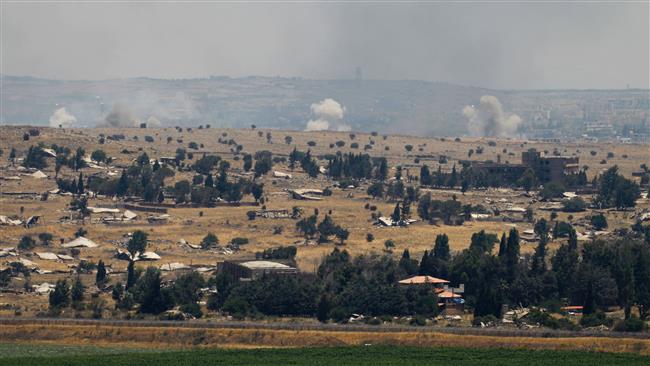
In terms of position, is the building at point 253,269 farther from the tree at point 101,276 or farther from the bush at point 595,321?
the bush at point 595,321

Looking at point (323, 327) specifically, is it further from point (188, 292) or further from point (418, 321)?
point (188, 292)

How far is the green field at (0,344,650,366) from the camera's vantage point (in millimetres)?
126312

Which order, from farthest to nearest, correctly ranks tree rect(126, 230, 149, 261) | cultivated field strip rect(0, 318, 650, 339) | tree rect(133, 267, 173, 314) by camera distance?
1. tree rect(126, 230, 149, 261)
2. tree rect(133, 267, 173, 314)
3. cultivated field strip rect(0, 318, 650, 339)

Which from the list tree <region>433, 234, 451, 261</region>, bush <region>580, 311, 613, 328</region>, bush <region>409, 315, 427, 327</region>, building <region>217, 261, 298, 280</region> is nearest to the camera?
bush <region>580, 311, 613, 328</region>

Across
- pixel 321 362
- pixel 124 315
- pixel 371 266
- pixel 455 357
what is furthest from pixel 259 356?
pixel 371 266

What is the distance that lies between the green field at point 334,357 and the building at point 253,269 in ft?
111

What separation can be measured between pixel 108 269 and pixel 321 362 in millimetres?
67419

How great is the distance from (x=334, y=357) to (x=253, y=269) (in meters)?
43.2

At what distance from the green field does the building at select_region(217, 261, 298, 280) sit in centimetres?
3393

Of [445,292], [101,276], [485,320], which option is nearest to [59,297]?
[101,276]

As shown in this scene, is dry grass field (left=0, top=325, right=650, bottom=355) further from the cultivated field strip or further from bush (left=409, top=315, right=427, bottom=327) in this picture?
bush (left=409, top=315, right=427, bottom=327)

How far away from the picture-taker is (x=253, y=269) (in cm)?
17288

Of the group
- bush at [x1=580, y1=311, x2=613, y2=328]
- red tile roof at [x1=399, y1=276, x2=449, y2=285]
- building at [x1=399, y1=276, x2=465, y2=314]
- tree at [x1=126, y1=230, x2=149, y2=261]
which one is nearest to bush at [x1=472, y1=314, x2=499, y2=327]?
building at [x1=399, y1=276, x2=465, y2=314]

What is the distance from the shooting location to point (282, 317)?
154750mm
